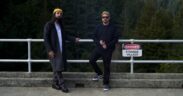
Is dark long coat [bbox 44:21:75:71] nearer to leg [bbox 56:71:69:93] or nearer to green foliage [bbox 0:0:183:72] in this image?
leg [bbox 56:71:69:93]

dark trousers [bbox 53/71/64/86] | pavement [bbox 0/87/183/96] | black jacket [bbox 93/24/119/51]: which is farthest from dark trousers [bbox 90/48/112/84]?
dark trousers [bbox 53/71/64/86]

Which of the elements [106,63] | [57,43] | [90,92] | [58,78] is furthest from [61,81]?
[106,63]

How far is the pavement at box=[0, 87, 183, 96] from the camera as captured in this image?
35.6ft

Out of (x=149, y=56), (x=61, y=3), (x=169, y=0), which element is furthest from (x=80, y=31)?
(x=149, y=56)

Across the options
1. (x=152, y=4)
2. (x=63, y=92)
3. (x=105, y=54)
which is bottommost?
(x=63, y=92)

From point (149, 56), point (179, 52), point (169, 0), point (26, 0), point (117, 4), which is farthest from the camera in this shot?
point (117, 4)

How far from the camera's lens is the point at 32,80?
11.4m

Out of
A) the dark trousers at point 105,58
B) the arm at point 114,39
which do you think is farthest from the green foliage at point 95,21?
the arm at point 114,39

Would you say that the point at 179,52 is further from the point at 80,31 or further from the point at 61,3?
the point at 61,3

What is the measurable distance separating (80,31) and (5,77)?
2449 centimetres

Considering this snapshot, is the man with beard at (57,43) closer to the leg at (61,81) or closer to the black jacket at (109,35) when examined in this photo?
the leg at (61,81)

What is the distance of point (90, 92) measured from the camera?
11.0 meters

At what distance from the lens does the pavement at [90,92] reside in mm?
10844

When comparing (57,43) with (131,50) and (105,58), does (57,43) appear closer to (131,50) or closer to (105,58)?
(105,58)
